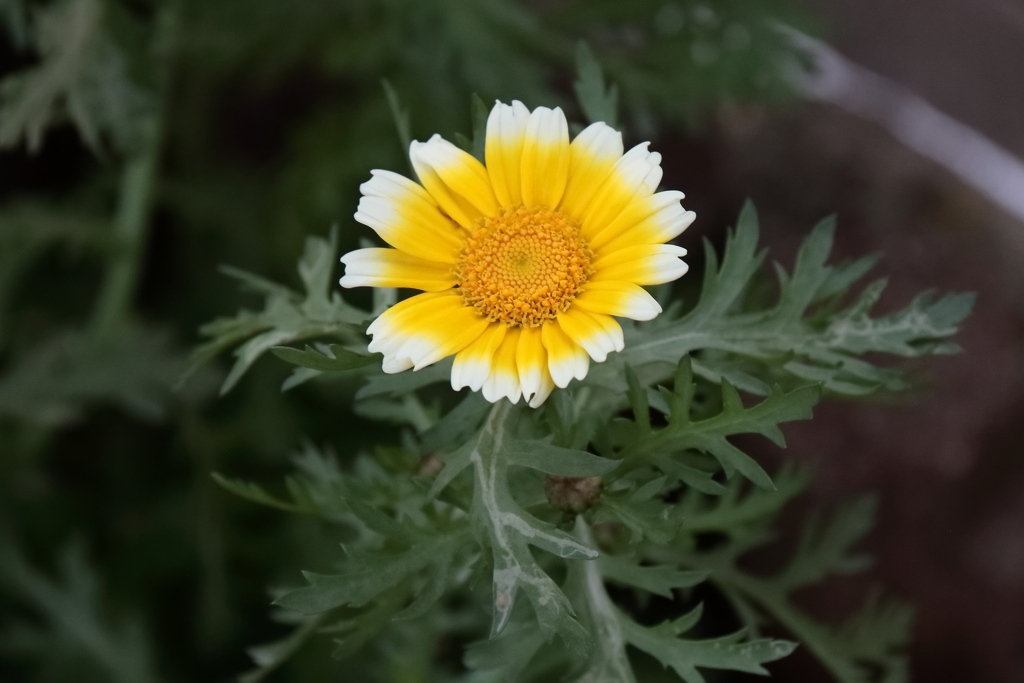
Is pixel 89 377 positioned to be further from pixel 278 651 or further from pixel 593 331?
pixel 593 331

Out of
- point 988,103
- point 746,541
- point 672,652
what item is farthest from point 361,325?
point 988,103

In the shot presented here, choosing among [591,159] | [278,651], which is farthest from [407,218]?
[278,651]

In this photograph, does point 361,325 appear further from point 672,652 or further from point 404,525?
point 672,652

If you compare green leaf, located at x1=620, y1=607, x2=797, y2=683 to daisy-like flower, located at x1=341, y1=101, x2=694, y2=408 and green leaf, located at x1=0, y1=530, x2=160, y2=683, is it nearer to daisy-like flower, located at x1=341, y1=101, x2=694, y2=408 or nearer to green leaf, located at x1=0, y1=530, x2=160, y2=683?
daisy-like flower, located at x1=341, y1=101, x2=694, y2=408

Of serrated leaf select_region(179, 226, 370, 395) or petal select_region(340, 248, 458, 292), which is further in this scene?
serrated leaf select_region(179, 226, 370, 395)

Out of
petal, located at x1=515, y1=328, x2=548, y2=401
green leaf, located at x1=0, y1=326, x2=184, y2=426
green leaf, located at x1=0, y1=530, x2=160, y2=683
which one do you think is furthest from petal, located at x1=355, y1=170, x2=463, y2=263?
green leaf, located at x1=0, y1=530, x2=160, y2=683
